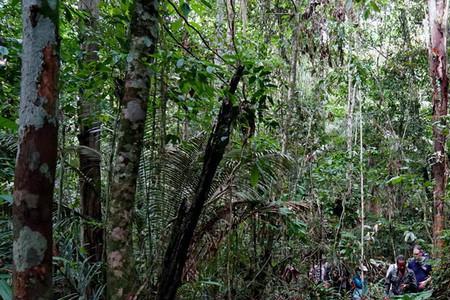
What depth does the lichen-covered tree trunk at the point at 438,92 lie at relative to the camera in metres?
6.35

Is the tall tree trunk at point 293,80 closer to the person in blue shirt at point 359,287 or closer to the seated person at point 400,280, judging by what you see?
the person in blue shirt at point 359,287

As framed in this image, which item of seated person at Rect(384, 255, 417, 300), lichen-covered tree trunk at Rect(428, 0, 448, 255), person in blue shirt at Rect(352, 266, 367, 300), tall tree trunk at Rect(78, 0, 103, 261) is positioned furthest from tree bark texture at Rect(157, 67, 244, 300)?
seated person at Rect(384, 255, 417, 300)

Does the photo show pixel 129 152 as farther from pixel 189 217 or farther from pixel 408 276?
pixel 408 276

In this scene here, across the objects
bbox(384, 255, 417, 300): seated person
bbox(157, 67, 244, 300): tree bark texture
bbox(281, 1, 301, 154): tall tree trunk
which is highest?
bbox(281, 1, 301, 154): tall tree trunk

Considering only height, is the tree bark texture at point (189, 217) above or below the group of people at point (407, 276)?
above

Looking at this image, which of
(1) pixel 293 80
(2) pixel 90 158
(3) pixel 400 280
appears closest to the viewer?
(2) pixel 90 158

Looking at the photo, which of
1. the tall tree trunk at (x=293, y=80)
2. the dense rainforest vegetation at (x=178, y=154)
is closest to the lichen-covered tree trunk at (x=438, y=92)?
the dense rainforest vegetation at (x=178, y=154)

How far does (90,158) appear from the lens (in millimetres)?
4215

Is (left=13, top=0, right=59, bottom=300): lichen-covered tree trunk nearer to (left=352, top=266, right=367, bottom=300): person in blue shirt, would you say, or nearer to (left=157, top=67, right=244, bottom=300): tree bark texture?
(left=157, top=67, right=244, bottom=300): tree bark texture

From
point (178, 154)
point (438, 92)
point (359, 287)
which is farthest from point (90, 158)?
point (438, 92)

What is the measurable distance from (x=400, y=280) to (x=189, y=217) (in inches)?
230

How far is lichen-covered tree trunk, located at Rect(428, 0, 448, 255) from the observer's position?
635 centimetres

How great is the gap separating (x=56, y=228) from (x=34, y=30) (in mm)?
2231

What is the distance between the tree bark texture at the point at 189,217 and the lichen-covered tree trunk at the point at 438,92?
178 inches
